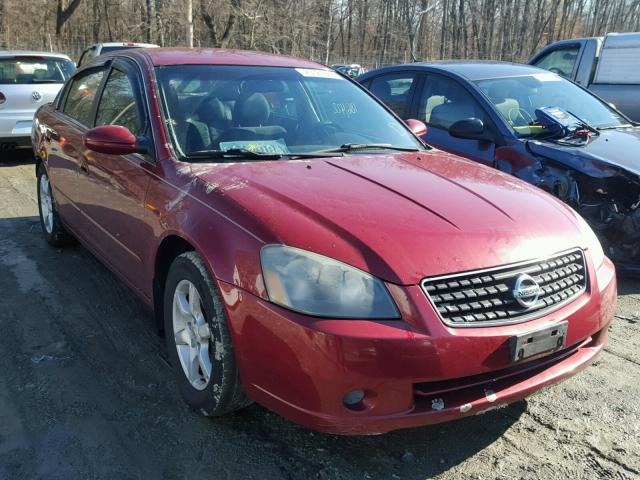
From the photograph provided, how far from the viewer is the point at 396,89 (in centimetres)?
616

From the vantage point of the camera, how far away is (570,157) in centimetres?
457

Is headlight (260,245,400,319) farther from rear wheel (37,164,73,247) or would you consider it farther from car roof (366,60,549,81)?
car roof (366,60,549,81)

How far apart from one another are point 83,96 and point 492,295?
144 inches

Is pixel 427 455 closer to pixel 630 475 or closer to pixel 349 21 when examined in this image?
pixel 630 475

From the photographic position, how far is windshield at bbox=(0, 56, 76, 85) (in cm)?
904

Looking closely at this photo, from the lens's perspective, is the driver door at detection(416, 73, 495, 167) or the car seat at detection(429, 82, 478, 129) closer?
the driver door at detection(416, 73, 495, 167)

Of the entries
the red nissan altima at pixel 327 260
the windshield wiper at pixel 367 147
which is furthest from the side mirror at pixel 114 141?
the windshield wiper at pixel 367 147

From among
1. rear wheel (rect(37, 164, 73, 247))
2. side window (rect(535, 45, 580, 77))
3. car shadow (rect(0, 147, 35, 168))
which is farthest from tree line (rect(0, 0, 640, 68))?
rear wheel (rect(37, 164, 73, 247))

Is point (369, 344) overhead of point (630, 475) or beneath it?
overhead

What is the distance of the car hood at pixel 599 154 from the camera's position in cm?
441

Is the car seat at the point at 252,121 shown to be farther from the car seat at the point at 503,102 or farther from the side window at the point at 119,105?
the car seat at the point at 503,102

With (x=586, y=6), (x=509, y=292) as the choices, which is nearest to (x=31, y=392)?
(x=509, y=292)

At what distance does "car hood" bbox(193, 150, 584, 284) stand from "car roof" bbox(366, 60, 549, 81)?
2743 millimetres

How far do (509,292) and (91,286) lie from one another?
3151 millimetres
